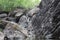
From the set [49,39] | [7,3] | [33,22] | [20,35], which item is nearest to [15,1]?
[7,3]

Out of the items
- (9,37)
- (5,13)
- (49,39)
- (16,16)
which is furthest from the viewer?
(5,13)

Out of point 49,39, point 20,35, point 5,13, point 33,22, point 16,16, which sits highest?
point 5,13

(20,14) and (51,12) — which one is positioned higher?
(20,14)

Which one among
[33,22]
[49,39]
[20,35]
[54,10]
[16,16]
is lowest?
[49,39]

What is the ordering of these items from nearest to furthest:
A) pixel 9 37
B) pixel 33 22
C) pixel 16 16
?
1. pixel 9 37
2. pixel 33 22
3. pixel 16 16

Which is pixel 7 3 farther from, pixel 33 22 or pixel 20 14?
pixel 33 22

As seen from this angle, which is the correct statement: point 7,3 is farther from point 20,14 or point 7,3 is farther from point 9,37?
point 9,37

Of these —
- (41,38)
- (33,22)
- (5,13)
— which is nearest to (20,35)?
(41,38)

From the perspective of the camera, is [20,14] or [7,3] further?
[7,3]

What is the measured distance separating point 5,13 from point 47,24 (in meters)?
9.14

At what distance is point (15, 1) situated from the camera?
19656 millimetres

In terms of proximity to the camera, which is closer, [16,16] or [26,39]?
[26,39]

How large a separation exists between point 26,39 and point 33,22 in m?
3.77

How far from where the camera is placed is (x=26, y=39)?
1089 centimetres
